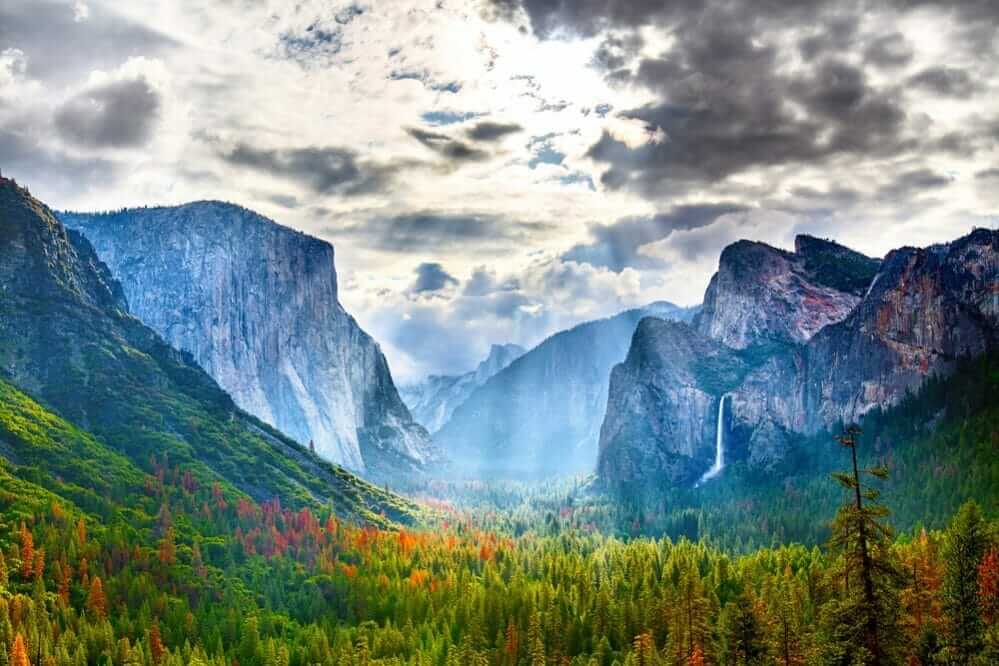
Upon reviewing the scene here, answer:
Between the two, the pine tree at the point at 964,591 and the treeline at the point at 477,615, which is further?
the treeline at the point at 477,615

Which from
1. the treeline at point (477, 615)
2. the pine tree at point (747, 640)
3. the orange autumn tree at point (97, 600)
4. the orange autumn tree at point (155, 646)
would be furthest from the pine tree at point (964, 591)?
the orange autumn tree at point (97, 600)

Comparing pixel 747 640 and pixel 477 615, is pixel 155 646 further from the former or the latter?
pixel 747 640

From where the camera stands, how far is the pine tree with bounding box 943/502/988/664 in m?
80.6

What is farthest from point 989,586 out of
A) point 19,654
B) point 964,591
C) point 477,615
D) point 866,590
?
point 19,654

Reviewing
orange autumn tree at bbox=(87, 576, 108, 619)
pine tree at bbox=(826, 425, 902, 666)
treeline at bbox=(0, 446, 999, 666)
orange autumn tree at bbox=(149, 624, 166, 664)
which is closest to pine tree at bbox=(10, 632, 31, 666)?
treeline at bbox=(0, 446, 999, 666)

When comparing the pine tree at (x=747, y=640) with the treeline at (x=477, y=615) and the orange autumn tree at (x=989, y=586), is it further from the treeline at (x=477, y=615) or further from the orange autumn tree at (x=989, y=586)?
the orange autumn tree at (x=989, y=586)

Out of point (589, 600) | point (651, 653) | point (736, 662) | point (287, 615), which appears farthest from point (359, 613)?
point (736, 662)

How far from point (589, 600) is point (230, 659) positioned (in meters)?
67.7

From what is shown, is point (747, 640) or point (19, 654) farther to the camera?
point (19, 654)

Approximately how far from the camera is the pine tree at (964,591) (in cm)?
8056

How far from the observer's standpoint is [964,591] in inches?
3297

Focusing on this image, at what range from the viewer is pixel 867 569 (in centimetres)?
5644

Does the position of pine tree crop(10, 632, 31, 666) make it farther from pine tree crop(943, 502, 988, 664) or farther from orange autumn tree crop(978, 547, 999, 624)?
orange autumn tree crop(978, 547, 999, 624)

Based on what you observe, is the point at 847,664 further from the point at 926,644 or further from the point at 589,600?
the point at 589,600
